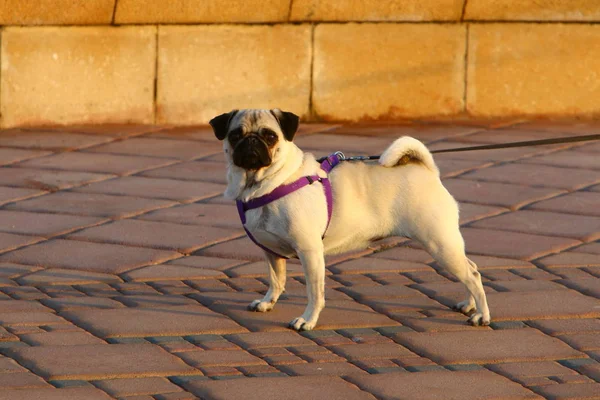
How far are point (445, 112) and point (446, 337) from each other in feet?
19.9

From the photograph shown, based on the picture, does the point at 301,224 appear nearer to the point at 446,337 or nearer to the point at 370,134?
the point at 446,337

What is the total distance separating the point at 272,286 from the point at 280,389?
4.08 ft

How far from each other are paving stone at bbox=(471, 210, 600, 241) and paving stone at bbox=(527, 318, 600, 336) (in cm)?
172

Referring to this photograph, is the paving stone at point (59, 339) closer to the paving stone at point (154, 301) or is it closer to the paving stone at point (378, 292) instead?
the paving stone at point (154, 301)

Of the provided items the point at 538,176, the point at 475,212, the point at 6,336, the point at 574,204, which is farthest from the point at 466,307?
the point at 538,176

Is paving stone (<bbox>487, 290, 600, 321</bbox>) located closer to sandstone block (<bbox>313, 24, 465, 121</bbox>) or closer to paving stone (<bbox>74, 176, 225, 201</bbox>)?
paving stone (<bbox>74, 176, 225, 201</bbox>)

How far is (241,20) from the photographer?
35.7 ft

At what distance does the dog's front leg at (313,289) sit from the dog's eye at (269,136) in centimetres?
50

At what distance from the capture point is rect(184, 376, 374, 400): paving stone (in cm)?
473

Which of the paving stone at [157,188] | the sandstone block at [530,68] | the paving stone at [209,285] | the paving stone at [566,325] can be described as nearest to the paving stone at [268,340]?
the paving stone at [209,285]

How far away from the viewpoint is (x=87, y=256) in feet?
22.7

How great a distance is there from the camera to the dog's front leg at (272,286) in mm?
5977

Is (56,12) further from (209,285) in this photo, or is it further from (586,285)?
(586,285)

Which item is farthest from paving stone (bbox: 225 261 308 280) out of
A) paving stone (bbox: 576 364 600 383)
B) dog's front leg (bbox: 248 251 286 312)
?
paving stone (bbox: 576 364 600 383)
